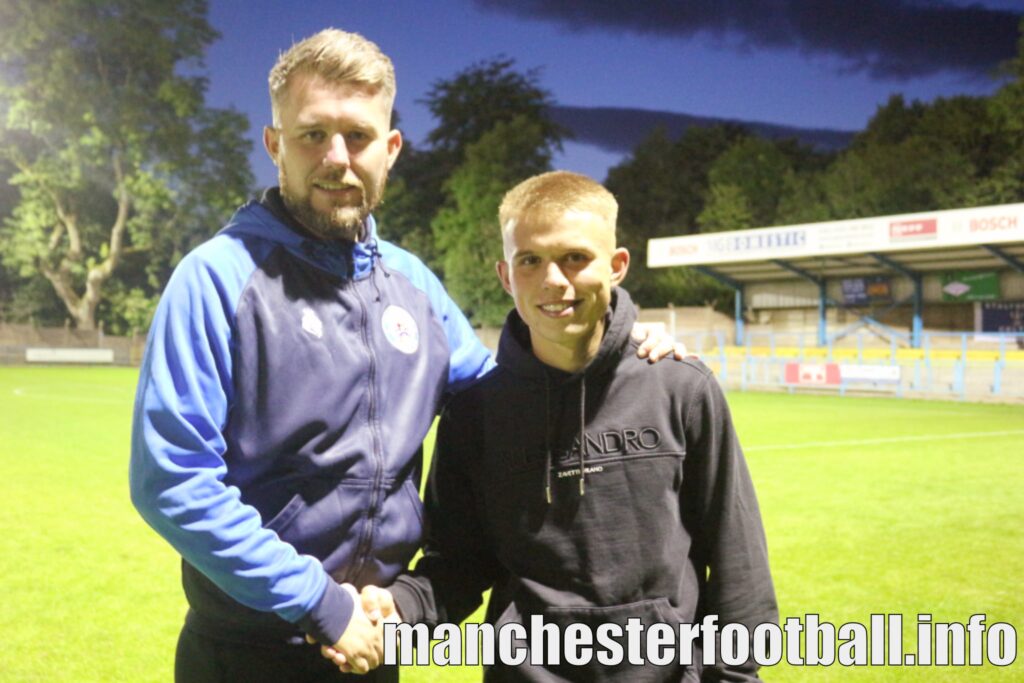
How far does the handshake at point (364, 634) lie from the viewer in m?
2.26

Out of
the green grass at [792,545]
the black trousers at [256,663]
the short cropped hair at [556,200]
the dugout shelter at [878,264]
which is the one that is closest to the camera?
the black trousers at [256,663]

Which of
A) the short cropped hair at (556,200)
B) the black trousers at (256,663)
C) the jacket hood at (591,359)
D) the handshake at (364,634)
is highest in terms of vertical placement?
the short cropped hair at (556,200)

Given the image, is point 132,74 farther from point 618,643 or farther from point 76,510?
point 618,643

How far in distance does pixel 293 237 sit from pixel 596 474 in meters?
1.02

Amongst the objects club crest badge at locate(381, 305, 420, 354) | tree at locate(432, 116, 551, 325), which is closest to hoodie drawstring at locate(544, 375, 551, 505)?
club crest badge at locate(381, 305, 420, 354)

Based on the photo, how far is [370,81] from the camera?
2449mm

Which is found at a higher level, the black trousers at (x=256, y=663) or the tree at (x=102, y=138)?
the tree at (x=102, y=138)

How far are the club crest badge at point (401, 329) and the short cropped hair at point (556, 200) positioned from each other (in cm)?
36

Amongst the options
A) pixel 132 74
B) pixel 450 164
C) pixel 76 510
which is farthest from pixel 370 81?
pixel 450 164

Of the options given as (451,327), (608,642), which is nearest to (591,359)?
(451,327)

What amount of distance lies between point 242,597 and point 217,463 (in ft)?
A: 1.03

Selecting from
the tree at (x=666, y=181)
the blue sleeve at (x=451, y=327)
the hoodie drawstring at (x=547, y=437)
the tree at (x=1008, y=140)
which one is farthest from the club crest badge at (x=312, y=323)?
the tree at (x=666, y=181)

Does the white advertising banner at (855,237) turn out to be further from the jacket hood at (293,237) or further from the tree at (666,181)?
the jacket hood at (293,237)

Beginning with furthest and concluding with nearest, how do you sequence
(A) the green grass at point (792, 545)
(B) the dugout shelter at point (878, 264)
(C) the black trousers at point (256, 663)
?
(B) the dugout shelter at point (878, 264) → (A) the green grass at point (792, 545) → (C) the black trousers at point (256, 663)
